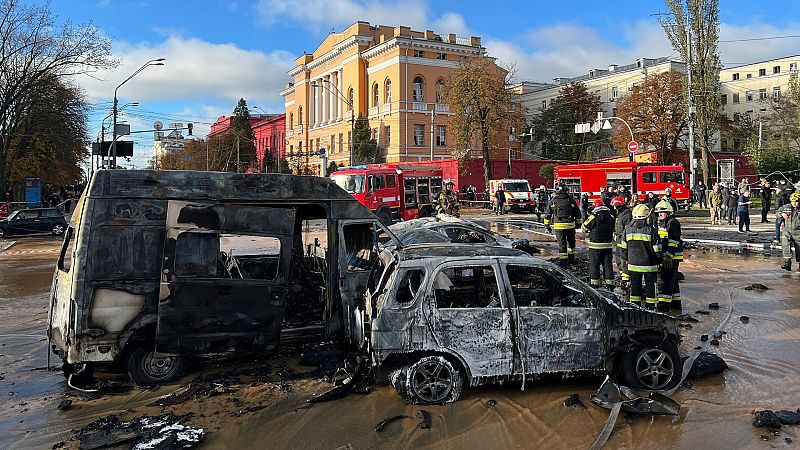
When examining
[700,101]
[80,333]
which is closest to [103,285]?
[80,333]

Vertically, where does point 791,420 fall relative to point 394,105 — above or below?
below

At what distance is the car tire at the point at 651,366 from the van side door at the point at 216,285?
356cm

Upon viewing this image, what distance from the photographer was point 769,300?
10078 mm

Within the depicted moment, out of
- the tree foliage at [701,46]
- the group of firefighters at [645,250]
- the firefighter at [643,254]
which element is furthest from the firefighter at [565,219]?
the tree foliage at [701,46]

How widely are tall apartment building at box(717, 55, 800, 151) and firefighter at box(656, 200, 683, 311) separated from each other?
217 feet

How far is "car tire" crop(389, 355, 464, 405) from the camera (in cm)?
549

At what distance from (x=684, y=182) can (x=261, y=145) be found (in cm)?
7603

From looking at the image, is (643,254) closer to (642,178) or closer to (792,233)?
(792,233)

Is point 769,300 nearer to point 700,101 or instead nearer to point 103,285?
point 103,285

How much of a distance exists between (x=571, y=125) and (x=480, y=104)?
58.6 ft

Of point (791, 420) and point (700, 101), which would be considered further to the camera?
point (700, 101)

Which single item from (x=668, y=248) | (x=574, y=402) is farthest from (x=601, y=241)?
(x=574, y=402)

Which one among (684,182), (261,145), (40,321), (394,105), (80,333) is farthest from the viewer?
(261,145)

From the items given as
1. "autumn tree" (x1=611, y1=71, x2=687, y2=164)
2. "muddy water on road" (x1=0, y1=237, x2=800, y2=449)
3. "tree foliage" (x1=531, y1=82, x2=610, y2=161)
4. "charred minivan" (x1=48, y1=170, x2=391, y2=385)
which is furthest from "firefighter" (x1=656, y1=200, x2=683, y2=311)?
"tree foliage" (x1=531, y1=82, x2=610, y2=161)
